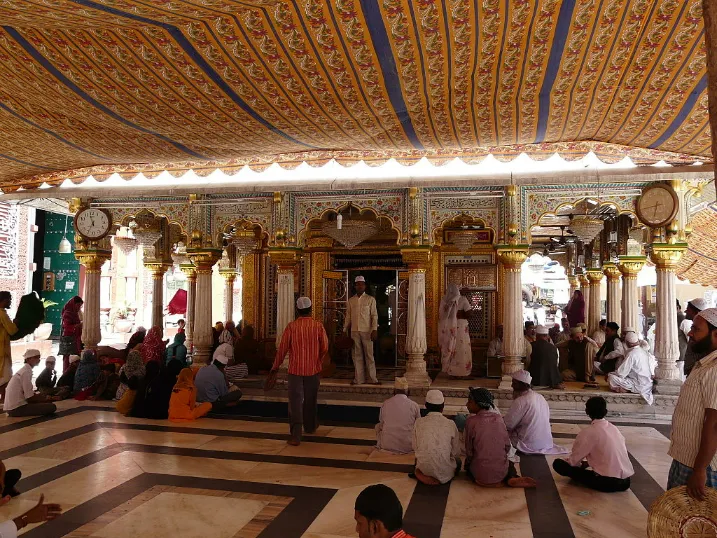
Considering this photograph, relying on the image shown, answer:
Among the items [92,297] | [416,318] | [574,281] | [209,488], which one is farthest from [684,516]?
[574,281]

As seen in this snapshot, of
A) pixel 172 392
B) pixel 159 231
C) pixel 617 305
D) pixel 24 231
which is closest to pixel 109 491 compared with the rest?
pixel 172 392

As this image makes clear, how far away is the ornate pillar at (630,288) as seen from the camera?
31.2ft

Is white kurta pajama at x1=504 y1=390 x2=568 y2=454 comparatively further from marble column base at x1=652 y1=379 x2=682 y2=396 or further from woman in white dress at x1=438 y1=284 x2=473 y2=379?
woman in white dress at x1=438 y1=284 x2=473 y2=379

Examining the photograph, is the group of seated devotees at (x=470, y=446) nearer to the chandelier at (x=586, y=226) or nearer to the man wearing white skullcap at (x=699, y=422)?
the man wearing white skullcap at (x=699, y=422)

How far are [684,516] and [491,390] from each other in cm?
540

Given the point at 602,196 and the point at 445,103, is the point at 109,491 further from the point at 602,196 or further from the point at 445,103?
the point at 602,196

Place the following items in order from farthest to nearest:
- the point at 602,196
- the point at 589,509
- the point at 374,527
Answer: the point at 602,196, the point at 589,509, the point at 374,527

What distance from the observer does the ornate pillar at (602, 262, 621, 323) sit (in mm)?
11008

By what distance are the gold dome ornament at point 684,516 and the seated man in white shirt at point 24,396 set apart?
20.6 ft

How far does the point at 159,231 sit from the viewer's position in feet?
36.7

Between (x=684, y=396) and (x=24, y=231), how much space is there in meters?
19.5

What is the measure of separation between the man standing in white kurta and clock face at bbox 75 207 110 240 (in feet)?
14.6

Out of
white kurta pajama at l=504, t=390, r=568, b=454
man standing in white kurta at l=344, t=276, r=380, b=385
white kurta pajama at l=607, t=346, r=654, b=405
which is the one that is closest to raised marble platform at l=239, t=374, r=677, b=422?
white kurta pajama at l=607, t=346, r=654, b=405

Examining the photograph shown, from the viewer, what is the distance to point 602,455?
160 inches
